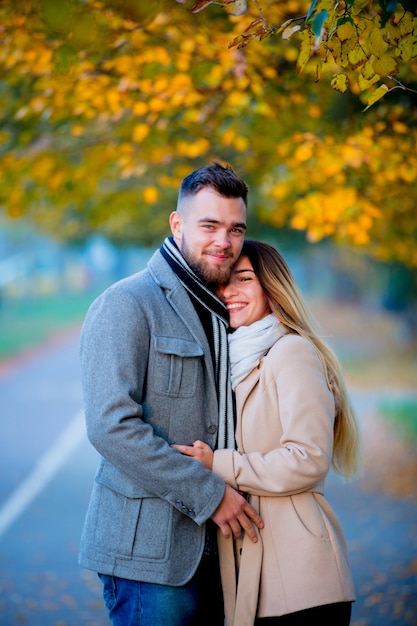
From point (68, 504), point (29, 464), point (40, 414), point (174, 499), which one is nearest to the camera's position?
point (174, 499)

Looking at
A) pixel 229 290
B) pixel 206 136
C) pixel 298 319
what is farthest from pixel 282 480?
pixel 206 136

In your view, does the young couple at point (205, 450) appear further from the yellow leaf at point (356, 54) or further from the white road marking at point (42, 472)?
the white road marking at point (42, 472)

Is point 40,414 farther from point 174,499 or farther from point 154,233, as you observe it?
point 174,499

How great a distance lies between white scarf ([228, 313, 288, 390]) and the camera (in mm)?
3742

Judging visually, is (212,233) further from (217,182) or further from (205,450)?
(205,450)

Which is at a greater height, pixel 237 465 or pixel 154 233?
pixel 154 233

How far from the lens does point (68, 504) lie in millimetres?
10102

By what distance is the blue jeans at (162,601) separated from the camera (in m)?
3.47

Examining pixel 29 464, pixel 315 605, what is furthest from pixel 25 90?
pixel 29 464

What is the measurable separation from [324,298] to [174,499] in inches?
2001

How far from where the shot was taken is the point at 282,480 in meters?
3.49

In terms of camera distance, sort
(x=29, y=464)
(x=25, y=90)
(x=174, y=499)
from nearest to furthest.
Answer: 1. (x=174, y=499)
2. (x=25, y=90)
3. (x=29, y=464)

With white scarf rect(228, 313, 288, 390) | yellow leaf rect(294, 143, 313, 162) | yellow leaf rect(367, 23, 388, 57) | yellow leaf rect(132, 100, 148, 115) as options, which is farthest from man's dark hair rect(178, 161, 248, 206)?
yellow leaf rect(132, 100, 148, 115)

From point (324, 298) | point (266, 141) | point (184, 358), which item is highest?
point (266, 141)
